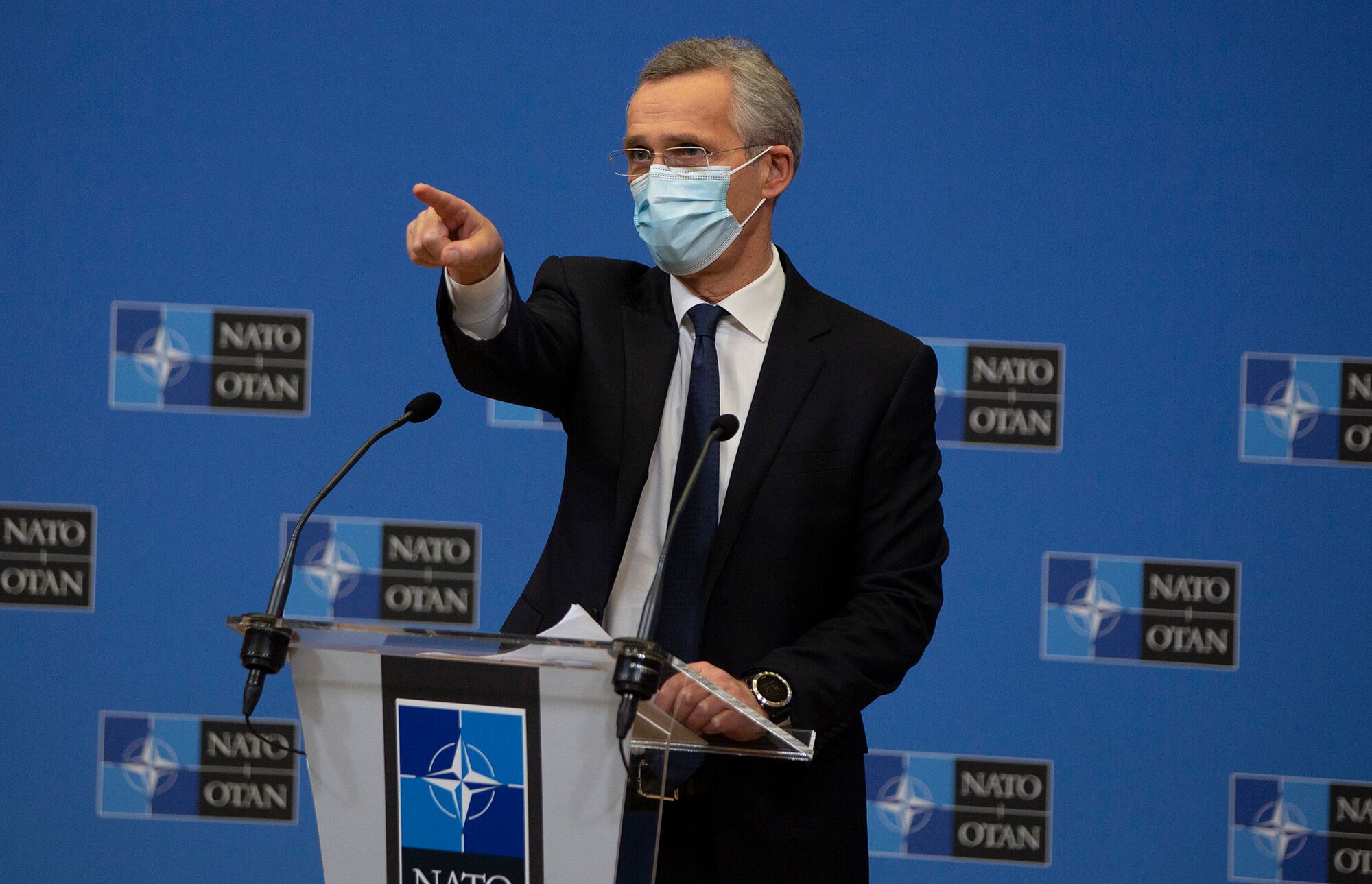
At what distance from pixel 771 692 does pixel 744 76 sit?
2.75 ft

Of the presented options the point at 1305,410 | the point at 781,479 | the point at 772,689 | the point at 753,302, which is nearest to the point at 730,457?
the point at 781,479

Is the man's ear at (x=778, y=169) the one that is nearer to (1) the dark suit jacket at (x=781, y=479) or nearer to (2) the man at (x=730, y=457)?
(2) the man at (x=730, y=457)

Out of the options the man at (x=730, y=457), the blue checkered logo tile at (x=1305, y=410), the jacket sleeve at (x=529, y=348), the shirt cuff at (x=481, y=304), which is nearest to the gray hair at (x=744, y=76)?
the man at (x=730, y=457)

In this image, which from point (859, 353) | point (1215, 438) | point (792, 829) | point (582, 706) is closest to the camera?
point (582, 706)

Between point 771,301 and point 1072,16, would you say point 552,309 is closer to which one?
point 771,301

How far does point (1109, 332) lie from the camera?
9.76 ft

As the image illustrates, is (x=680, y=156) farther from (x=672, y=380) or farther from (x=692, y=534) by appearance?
(x=692, y=534)

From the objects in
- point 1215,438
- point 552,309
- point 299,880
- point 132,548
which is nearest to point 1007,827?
point 1215,438

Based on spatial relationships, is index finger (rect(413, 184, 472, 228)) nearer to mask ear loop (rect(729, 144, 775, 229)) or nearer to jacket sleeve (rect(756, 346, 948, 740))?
mask ear loop (rect(729, 144, 775, 229))

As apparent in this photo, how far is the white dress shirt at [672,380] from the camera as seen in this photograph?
1.48 m

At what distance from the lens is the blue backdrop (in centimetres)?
296

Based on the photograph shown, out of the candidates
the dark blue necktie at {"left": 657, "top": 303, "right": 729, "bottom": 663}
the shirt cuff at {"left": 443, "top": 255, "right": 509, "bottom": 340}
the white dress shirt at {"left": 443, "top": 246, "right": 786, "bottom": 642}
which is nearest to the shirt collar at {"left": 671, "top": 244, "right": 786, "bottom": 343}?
A: the white dress shirt at {"left": 443, "top": 246, "right": 786, "bottom": 642}

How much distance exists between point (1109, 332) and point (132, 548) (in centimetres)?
234

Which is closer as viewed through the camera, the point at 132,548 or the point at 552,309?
the point at 552,309
